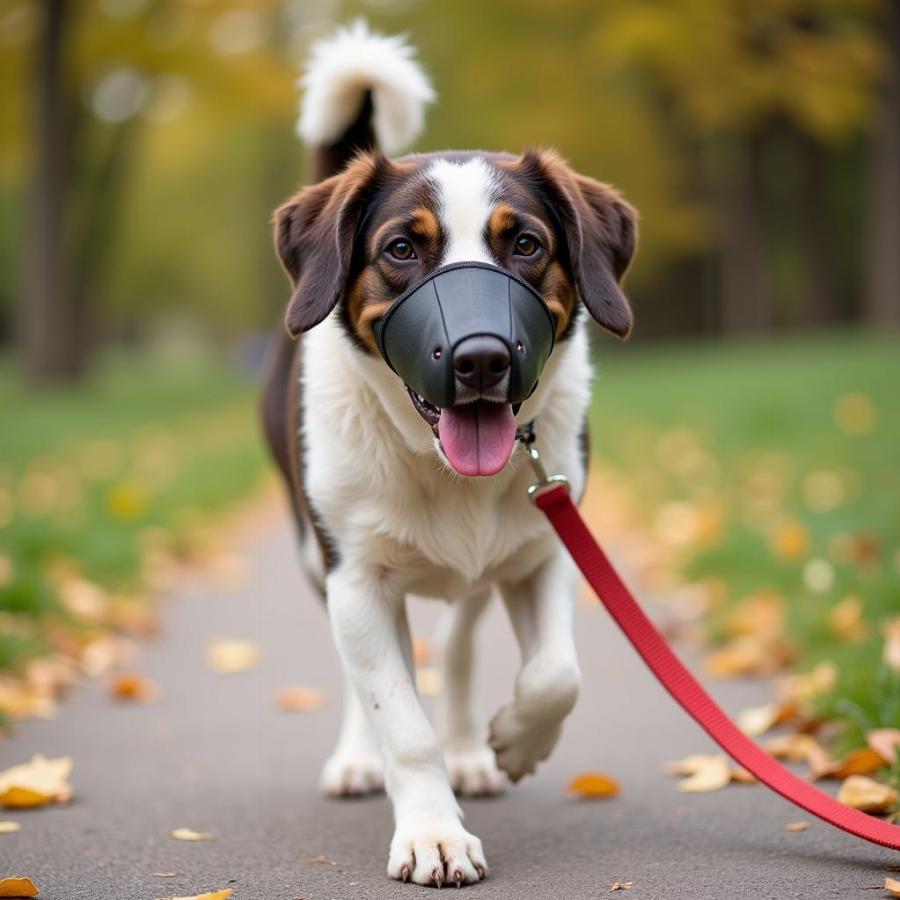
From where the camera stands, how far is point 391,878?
296cm

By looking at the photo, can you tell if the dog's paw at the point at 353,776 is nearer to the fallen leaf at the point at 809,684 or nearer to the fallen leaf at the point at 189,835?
the fallen leaf at the point at 189,835

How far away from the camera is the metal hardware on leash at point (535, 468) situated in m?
3.24

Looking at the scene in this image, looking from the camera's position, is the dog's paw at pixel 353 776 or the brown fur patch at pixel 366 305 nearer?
the brown fur patch at pixel 366 305

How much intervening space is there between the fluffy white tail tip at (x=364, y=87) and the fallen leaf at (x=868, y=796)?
2376 millimetres

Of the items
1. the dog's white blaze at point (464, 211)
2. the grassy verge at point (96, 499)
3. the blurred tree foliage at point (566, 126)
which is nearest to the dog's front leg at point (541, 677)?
the dog's white blaze at point (464, 211)

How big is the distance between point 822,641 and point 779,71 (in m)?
15.1

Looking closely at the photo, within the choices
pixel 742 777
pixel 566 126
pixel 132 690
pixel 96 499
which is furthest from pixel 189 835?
pixel 566 126

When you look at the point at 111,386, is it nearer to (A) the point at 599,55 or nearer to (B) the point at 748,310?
(A) the point at 599,55

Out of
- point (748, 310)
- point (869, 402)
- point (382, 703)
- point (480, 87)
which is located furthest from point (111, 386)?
point (382, 703)

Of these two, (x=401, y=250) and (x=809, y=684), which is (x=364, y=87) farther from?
(x=809, y=684)

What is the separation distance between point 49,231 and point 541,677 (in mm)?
17278

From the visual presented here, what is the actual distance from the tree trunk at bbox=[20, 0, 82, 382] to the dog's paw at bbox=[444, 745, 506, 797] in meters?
16.5

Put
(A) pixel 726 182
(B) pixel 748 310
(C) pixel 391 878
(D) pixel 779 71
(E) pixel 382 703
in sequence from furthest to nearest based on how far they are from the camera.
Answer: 1. (A) pixel 726 182
2. (B) pixel 748 310
3. (D) pixel 779 71
4. (E) pixel 382 703
5. (C) pixel 391 878

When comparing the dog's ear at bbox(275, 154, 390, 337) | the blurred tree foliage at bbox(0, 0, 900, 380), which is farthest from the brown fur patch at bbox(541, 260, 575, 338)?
the blurred tree foliage at bbox(0, 0, 900, 380)
